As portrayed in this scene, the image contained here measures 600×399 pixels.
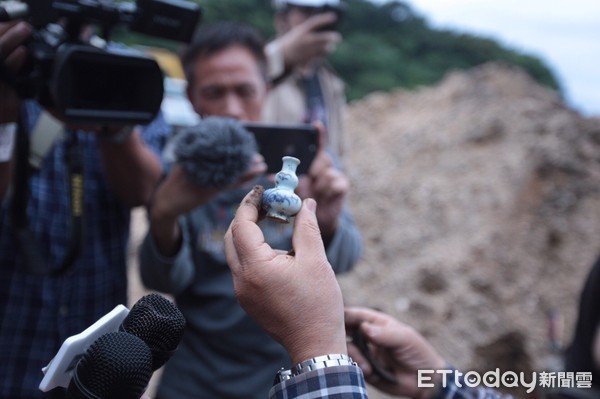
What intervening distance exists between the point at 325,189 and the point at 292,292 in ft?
2.56

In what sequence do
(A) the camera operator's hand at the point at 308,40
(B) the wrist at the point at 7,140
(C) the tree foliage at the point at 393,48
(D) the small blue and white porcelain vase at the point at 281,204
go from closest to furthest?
(D) the small blue and white porcelain vase at the point at 281,204 → (B) the wrist at the point at 7,140 → (A) the camera operator's hand at the point at 308,40 → (C) the tree foliage at the point at 393,48

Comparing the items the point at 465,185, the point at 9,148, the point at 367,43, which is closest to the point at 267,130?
the point at 9,148

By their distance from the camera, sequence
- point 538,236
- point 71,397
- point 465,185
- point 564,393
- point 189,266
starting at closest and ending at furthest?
1. point 71,397
2. point 564,393
3. point 189,266
4. point 538,236
5. point 465,185

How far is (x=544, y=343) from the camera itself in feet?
10.6

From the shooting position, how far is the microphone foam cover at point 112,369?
669 millimetres

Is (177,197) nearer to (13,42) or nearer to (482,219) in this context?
(13,42)

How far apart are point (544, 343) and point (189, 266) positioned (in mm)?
2386

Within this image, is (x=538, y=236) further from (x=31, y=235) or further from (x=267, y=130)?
(x=31, y=235)

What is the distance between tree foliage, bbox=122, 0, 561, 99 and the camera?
930cm

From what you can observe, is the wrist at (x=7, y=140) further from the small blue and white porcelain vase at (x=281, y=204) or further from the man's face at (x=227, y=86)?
the small blue and white porcelain vase at (x=281, y=204)

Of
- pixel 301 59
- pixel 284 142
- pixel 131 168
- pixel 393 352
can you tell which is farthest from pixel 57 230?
pixel 301 59

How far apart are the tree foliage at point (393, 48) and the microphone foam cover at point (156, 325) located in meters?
8.30

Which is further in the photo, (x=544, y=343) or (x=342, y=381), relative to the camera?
(x=544, y=343)

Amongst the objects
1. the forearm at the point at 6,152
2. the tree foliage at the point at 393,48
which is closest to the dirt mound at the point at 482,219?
the forearm at the point at 6,152
